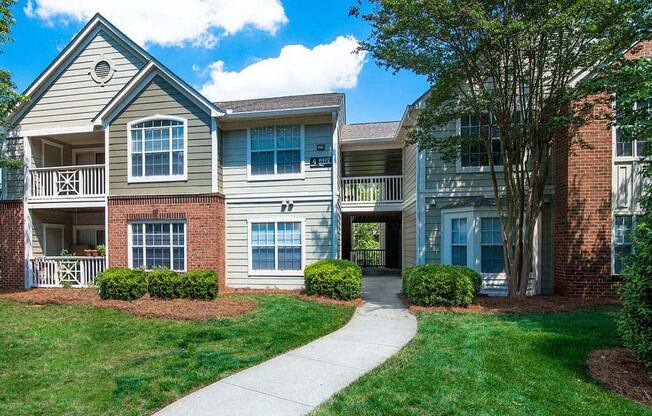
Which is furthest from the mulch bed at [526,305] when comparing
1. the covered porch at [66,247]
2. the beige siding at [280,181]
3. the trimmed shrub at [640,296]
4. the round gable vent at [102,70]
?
the round gable vent at [102,70]

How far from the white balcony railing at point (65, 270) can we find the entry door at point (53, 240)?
0.97m

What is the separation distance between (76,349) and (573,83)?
1354 centimetres

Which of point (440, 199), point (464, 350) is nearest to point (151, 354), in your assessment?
point (464, 350)

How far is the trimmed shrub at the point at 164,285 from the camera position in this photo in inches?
398

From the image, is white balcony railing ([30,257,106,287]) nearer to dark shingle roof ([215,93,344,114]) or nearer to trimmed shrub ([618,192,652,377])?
dark shingle roof ([215,93,344,114])

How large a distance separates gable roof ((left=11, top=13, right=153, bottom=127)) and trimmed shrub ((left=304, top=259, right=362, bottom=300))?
359 inches

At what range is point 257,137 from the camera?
12383 mm

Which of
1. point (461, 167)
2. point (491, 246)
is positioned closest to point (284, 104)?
point (461, 167)

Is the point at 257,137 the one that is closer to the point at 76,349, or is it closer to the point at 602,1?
the point at 76,349

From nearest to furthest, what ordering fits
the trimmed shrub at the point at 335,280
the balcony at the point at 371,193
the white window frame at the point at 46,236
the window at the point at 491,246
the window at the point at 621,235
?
the trimmed shrub at the point at 335,280, the window at the point at 621,235, the window at the point at 491,246, the white window frame at the point at 46,236, the balcony at the point at 371,193

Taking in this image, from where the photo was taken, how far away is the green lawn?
3992mm

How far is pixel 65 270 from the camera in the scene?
13000 millimetres

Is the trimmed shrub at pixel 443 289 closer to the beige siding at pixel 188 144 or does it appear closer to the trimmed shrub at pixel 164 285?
the trimmed shrub at pixel 164 285

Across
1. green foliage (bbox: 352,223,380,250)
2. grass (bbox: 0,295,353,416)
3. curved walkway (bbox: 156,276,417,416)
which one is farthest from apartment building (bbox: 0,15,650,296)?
green foliage (bbox: 352,223,380,250)
